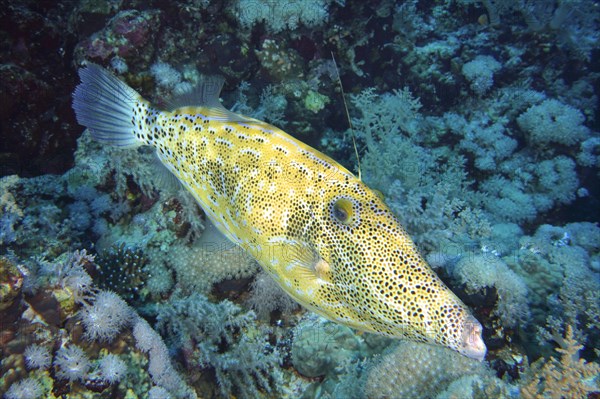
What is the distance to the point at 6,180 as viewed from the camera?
488cm

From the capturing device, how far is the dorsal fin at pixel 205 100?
9.54ft

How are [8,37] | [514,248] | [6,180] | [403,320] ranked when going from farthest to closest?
[8,37], [514,248], [6,180], [403,320]

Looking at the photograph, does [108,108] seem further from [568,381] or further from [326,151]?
[326,151]

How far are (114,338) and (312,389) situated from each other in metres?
2.28

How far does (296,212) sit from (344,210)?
1.27 feet

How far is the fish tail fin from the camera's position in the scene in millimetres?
3037

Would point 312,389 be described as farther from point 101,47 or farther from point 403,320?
point 101,47

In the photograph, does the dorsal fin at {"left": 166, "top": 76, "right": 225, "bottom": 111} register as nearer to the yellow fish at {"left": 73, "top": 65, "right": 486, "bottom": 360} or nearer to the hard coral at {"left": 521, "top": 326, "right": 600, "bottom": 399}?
the yellow fish at {"left": 73, "top": 65, "right": 486, "bottom": 360}

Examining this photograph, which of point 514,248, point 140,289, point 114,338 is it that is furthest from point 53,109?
point 514,248

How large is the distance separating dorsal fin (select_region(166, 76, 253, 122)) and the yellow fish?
0.04 feet

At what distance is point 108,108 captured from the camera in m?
3.12

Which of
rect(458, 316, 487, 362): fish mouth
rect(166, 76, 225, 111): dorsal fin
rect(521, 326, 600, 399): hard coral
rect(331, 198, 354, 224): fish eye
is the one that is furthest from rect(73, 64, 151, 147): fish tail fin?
rect(521, 326, 600, 399): hard coral

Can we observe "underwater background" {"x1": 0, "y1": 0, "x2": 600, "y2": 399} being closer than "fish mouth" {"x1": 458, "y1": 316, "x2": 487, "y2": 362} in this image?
No

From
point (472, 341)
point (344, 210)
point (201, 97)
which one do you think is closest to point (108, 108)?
point (201, 97)
